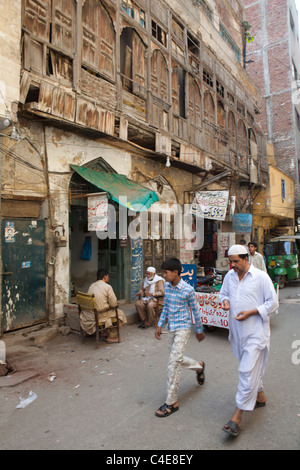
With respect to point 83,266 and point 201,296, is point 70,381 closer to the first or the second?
point 201,296

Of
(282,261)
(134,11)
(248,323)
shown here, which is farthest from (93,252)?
(282,261)

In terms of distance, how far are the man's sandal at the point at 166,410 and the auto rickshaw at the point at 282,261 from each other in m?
11.0

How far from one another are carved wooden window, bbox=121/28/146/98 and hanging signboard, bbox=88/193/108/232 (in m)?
3.96

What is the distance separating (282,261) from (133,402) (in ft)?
37.6

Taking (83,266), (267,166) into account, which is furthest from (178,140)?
(267,166)

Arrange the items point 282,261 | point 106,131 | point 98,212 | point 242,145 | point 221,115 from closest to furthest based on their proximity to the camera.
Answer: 1. point 98,212
2. point 106,131
3. point 282,261
4. point 221,115
5. point 242,145

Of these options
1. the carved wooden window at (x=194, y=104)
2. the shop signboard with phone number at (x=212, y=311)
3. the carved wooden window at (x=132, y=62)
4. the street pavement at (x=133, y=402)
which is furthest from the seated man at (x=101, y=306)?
the carved wooden window at (x=194, y=104)

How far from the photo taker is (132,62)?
9.25m

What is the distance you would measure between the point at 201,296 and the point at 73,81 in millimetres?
5630

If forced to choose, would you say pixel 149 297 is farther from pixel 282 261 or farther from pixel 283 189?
pixel 283 189

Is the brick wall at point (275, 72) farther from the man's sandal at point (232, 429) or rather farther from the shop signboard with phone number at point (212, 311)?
the man's sandal at point (232, 429)

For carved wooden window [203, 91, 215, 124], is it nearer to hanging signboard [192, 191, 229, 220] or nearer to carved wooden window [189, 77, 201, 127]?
carved wooden window [189, 77, 201, 127]

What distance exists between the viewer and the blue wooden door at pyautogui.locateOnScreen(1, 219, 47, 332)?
6.09 m

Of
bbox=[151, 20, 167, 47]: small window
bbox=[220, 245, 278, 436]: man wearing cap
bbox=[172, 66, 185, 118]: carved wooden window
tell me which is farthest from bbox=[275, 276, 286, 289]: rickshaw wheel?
bbox=[220, 245, 278, 436]: man wearing cap
